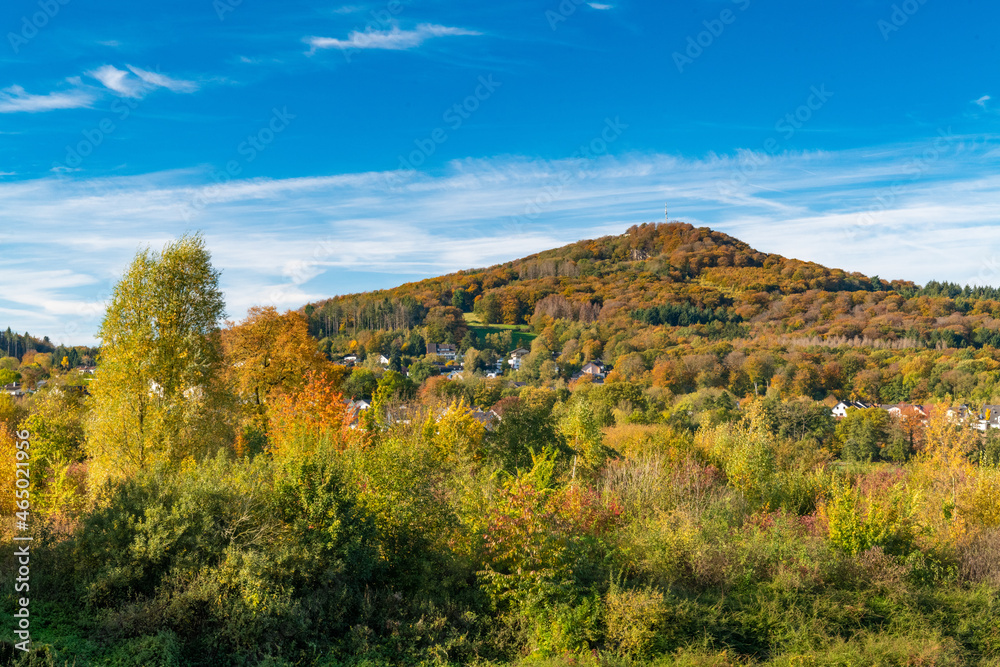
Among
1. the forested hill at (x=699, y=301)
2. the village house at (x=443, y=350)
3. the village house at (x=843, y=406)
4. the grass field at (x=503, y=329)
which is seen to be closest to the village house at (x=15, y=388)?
the forested hill at (x=699, y=301)

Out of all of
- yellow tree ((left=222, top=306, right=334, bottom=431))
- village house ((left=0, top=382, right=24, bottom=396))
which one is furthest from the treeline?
yellow tree ((left=222, top=306, right=334, bottom=431))

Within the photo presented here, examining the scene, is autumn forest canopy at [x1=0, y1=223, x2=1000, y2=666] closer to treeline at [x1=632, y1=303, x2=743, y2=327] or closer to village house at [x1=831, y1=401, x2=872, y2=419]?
village house at [x1=831, y1=401, x2=872, y2=419]

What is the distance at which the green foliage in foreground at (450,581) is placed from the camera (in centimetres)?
930

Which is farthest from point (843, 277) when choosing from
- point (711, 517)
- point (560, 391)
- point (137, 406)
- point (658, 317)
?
point (137, 406)

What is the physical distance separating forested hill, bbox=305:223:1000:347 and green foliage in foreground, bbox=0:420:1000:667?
78085 millimetres

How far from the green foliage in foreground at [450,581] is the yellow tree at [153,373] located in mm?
1317

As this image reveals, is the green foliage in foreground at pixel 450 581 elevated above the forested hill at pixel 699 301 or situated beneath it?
situated beneath

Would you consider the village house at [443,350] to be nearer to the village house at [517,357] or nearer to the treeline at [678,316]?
the village house at [517,357]

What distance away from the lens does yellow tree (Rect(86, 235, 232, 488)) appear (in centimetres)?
1362

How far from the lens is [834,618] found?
11.6 m

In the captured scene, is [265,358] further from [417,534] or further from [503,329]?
[503,329]

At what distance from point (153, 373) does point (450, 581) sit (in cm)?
831

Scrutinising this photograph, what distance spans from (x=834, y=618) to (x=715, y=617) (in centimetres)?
257

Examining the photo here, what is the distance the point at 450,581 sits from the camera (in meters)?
11.0
